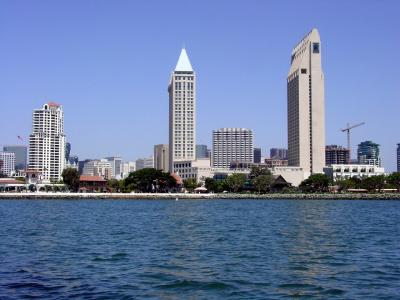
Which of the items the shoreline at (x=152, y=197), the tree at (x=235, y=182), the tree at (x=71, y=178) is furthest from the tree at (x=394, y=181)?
the tree at (x=71, y=178)

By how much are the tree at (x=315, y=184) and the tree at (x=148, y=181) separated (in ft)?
137

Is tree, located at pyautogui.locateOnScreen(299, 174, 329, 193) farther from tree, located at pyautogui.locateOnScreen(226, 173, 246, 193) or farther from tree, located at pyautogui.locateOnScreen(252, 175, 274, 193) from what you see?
tree, located at pyautogui.locateOnScreen(226, 173, 246, 193)

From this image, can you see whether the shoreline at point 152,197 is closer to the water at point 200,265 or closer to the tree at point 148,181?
the tree at point 148,181

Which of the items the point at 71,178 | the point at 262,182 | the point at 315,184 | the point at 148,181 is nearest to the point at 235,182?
the point at 262,182

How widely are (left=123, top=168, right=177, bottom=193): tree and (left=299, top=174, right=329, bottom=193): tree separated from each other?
137 feet

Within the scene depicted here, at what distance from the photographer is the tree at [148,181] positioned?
173 meters

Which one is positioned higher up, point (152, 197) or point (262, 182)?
point (262, 182)

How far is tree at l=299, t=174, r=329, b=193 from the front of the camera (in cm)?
18050

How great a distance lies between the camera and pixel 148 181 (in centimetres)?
17388

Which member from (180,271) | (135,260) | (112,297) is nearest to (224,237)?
(135,260)

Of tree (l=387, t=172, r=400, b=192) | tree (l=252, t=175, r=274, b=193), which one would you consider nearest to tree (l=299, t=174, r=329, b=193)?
tree (l=252, t=175, r=274, b=193)

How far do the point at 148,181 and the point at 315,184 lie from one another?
51692 millimetres

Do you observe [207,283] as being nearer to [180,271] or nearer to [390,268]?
[180,271]

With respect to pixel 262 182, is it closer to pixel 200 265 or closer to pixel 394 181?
pixel 394 181
